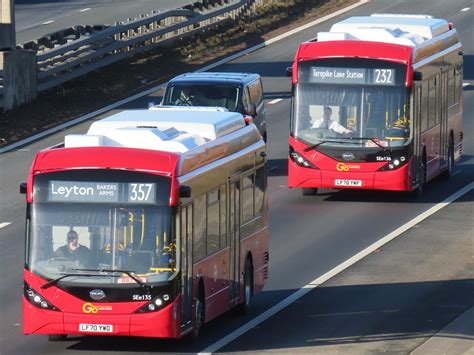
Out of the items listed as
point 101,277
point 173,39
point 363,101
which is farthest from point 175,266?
point 173,39

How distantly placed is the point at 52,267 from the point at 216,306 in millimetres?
2435

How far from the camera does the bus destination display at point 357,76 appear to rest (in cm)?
3052

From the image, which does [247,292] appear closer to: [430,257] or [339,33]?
[430,257]

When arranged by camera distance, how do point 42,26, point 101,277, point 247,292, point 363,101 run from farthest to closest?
point 42,26 → point 363,101 → point 247,292 → point 101,277

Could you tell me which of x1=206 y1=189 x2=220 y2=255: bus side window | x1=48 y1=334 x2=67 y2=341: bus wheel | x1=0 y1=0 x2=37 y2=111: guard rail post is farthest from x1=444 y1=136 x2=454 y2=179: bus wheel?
x1=48 y1=334 x2=67 y2=341: bus wheel

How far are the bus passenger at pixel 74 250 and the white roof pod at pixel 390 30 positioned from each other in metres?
14.6

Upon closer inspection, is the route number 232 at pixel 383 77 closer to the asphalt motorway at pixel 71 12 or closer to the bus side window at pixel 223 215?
the bus side window at pixel 223 215

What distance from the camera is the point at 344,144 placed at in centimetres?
3077

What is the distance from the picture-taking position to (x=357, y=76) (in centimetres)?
3056

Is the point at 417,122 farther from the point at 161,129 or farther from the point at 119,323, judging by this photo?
the point at 119,323

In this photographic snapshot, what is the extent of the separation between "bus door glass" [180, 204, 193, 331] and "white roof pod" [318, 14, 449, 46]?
13961 mm

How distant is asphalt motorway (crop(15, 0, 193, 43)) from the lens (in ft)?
182

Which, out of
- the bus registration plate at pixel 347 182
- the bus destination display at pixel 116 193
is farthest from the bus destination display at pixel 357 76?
the bus destination display at pixel 116 193

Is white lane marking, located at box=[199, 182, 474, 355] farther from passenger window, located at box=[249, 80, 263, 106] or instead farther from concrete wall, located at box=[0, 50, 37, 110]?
concrete wall, located at box=[0, 50, 37, 110]
